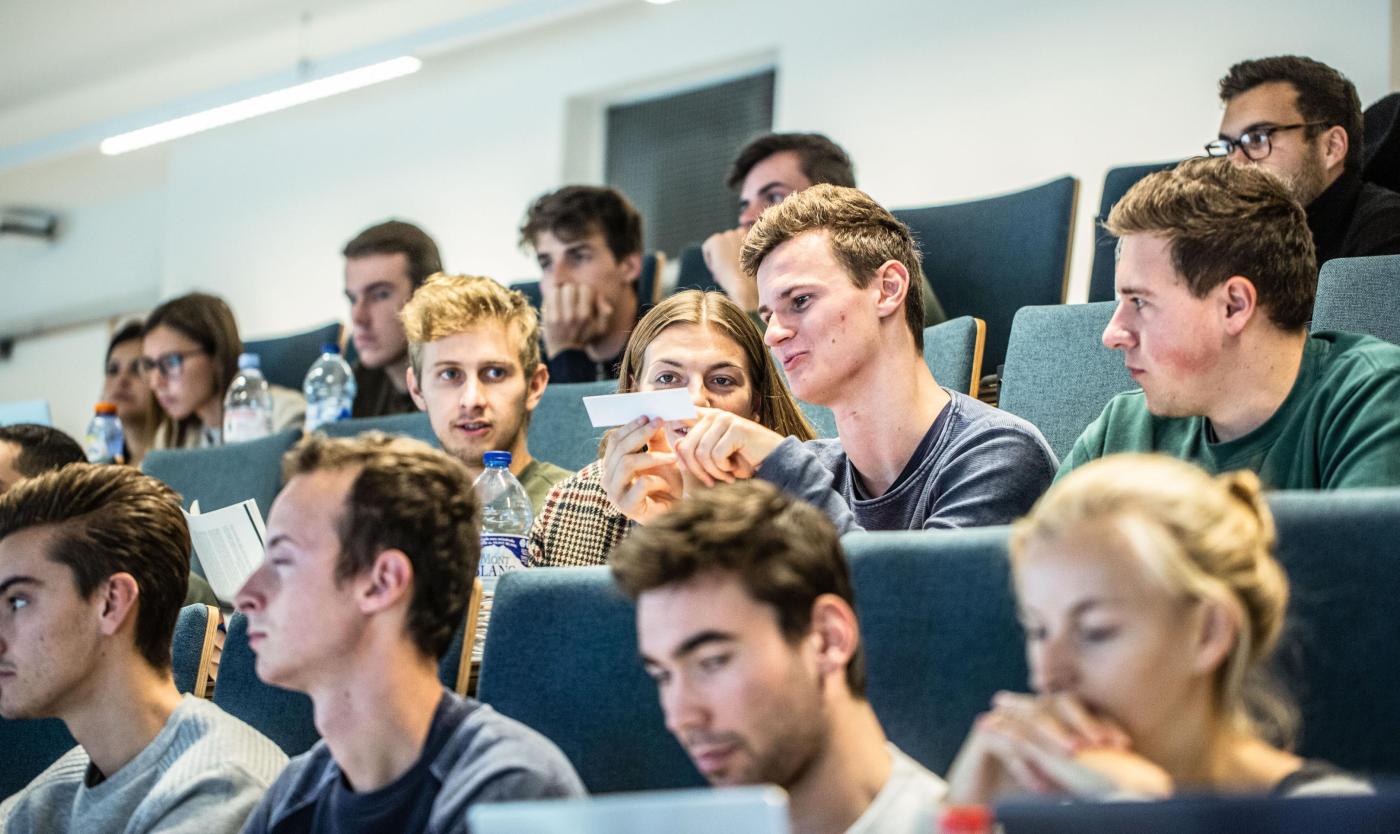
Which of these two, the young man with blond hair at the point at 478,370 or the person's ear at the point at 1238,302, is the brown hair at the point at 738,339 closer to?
the young man with blond hair at the point at 478,370

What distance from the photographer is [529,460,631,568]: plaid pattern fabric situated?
2.52 metres

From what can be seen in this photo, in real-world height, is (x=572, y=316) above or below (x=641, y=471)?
above

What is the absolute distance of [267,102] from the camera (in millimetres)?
6816

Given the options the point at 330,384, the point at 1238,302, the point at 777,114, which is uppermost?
the point at 777,114

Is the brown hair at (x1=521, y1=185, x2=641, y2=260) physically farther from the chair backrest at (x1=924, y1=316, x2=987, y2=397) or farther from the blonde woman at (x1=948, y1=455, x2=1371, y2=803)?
the blonde woman at (x1=948, y1=455, x2=1371, y2=803)

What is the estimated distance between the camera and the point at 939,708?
60.7 inches

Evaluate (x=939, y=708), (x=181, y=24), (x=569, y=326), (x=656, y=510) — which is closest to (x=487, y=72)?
(x=181, y=24)

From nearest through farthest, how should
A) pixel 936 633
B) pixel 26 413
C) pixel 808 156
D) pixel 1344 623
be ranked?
pixel 1344 623 → pixel 936 633 → pixel 808 156 → pixel 26 413

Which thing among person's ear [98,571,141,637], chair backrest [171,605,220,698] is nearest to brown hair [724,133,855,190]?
chair backrest [171,605,220,698]

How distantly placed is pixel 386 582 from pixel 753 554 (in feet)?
1.69

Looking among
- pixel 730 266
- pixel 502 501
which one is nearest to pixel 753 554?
pixel 502 501

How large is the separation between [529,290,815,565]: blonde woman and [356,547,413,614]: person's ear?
672 millimetres

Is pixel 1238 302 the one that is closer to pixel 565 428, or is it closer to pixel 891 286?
pixel 891 286

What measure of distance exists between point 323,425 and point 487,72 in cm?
358
